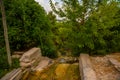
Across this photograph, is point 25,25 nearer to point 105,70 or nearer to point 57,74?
point 57,74

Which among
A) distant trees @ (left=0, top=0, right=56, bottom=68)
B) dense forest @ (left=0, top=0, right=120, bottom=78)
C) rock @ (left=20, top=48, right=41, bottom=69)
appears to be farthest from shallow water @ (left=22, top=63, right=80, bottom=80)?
distant trees @ (left=0, top=0, right=56, bottom=68)

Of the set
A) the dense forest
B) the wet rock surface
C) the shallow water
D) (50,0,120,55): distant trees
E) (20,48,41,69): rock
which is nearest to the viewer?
the wet rock surface

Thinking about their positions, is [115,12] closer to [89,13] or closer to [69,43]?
[89,13]

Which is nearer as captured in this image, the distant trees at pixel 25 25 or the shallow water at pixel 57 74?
the shallow water at pixel 57 74

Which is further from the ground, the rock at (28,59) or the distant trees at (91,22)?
the distant trees at (91,22)

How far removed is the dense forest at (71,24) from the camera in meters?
9.62

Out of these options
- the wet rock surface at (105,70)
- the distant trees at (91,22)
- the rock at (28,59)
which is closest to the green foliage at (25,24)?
the distant trees at (91,22)

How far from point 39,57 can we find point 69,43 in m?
1.84

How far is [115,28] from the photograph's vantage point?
10773 millimetres

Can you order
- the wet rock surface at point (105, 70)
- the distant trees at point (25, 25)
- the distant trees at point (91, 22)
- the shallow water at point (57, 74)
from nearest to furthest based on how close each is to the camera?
the wet rock surface at point (105, 70) → the shallow water at point (57, 74) → the distant trees at point (25, 25) → the distant trees at point (91, 22)

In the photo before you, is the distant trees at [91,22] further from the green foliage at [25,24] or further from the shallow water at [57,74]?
the shallow water at [57,74]

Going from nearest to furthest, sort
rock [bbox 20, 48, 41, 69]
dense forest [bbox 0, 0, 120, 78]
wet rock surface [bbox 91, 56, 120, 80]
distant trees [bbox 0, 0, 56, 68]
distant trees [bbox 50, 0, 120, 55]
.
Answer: wet rock surface [bbox 91, 56, 120, 80], rock [bbox 20, 48, 41, 69], distant trees [bbox 0, 0, 56, 68], dense forest [bbox 0, 0, 120, 78], distant trees [bbox 50, 0, 120, 55]

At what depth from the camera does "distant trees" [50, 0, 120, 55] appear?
32.0 feet

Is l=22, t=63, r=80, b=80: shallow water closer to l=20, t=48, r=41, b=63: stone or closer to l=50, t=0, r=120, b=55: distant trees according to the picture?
l=20, t=48, r=41, b=63: stone
